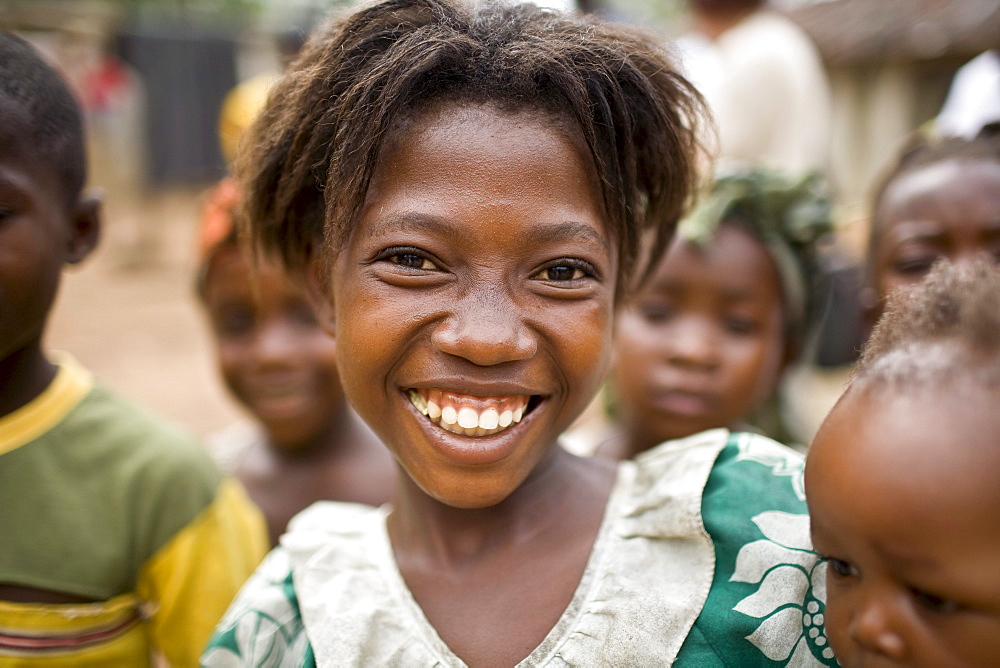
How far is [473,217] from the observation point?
1365mm

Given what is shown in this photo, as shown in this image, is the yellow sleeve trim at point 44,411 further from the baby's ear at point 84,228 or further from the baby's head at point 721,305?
the baby's head at point 721,305

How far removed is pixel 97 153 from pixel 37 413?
39.1ft

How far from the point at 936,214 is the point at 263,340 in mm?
1965

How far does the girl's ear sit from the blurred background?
20.7 ft

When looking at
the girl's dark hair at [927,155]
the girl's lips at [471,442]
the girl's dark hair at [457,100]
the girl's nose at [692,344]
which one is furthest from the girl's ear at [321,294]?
the girl's dark hair at [927,155]

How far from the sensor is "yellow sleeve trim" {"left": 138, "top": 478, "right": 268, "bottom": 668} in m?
1.76

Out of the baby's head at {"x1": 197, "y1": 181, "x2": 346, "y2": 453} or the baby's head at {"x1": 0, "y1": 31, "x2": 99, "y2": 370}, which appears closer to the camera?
the baby's head at {"x1": 0, "y1": 31, "x2": 99, "y2": 370}

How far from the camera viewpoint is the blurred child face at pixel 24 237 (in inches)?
63.9

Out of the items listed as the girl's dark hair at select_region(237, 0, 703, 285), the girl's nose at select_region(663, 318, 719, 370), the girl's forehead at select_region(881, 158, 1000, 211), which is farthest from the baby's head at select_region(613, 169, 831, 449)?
the girl's dark hair at select_region(237, 0, 703, 285)

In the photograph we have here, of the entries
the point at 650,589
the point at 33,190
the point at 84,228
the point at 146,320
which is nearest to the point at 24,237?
the point at 33,190

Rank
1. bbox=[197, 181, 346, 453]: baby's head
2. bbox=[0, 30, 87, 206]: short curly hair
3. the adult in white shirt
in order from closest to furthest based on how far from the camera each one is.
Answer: bbox=[0, 30, 87, 206]: short curly hair
bbox=[197, 181, 346, 453]: baby's head
the adult in white shirt

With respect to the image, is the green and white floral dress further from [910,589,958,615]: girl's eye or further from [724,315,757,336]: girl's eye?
[724,315,757,336]: girl's eye

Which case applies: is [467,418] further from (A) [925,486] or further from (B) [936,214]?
(B) [936,214]

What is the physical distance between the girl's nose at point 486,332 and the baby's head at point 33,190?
0.83m
